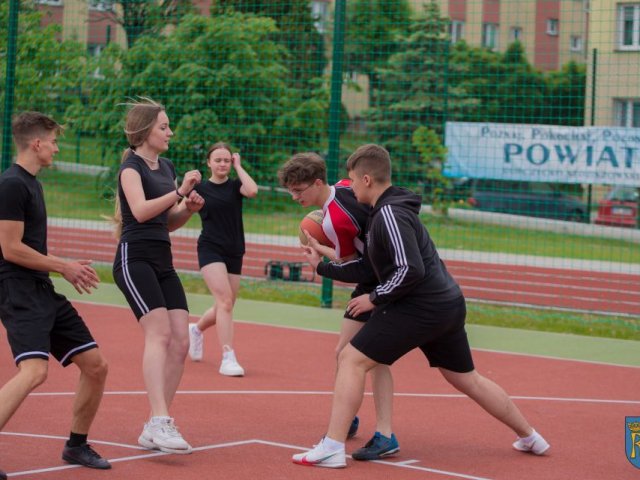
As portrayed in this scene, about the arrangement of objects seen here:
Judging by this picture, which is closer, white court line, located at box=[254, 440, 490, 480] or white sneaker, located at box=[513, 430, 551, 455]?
white court line, located at box=[254, 440, 490, 480]

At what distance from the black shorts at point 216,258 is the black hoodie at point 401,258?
321 cm

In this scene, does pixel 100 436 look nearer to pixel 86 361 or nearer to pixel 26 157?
pixel 86 361

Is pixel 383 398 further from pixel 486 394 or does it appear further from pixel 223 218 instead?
pixel 223 218

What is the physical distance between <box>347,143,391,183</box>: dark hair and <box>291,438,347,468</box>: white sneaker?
1.51 m

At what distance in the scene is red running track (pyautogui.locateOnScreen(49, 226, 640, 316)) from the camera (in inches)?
538

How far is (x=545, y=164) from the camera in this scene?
13086 mm

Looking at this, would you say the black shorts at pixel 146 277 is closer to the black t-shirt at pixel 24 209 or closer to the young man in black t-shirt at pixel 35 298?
the young man in black t-shirt at pixel 35 298

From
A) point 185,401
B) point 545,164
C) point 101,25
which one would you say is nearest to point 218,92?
point 545,164

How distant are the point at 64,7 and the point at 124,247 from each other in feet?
51.8

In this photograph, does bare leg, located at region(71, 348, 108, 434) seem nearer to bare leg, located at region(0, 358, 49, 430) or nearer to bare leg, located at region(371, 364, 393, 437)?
bare leg, located at region(0, 358, 49, 430)

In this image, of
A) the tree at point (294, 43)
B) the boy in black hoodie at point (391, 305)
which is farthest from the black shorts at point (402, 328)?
the tree at point (294, 43)

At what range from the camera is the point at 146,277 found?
6.21m

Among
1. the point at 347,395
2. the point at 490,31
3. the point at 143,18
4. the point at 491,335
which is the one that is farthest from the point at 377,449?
the point at 490,31

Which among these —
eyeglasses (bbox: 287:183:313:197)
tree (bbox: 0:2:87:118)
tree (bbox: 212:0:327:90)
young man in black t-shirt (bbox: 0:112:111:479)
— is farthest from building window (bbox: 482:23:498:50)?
young man in black t-shirt (bbox: 0:112:111:479)
